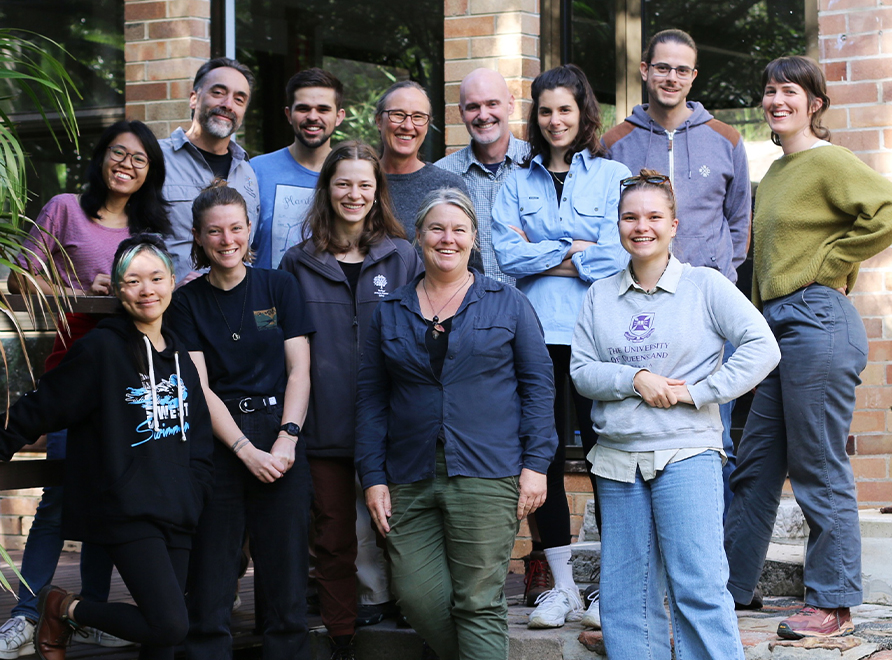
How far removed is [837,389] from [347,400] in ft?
5.62

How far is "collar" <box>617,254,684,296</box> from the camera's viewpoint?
10.9 feet

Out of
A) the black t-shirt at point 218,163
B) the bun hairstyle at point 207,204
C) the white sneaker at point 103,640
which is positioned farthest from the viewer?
the black t-shirt at point 218,163

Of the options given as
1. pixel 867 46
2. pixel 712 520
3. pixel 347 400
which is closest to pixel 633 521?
pixel 712 520

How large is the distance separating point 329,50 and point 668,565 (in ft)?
14.5

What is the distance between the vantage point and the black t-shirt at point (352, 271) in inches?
153

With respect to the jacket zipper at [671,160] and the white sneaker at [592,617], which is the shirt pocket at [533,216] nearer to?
the jacket zipper at [671,160]

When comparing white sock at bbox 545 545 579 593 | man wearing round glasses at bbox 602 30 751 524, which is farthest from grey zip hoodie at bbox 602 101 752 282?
white sock at bbox 545 545 579 593

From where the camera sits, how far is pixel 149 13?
602 cm

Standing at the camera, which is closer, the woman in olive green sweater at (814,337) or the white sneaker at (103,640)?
the woman in olive green sweater at (814,337)

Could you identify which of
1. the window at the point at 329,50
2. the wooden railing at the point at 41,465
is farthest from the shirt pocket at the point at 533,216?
the window at the point at 329,50

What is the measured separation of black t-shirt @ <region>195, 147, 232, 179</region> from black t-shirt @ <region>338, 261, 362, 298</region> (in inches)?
31.2

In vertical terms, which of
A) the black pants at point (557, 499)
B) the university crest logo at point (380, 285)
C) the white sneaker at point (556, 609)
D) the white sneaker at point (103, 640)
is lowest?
the white sneaker at point (103, 640)

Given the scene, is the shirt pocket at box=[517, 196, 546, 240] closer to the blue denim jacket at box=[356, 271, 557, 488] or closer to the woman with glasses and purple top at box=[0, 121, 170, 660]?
the blue denim jacket at box=[356, 271, 557, 488]

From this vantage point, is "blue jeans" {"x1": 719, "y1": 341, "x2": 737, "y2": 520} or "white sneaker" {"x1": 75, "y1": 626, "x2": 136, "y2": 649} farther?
"white sneaker" {"x1": 75, "y1": 626, "x2": 136, "y2": 649}
